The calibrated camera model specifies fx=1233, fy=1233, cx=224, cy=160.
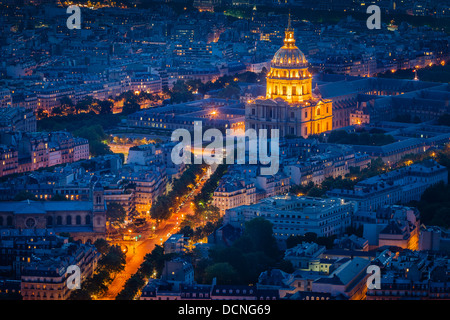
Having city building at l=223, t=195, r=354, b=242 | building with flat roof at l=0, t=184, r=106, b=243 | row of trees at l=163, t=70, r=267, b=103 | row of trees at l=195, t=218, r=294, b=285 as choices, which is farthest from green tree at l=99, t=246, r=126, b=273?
row of trees at l=163, t=70, r=267, b=103

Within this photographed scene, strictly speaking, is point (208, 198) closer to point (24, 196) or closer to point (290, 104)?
point (24, 196)

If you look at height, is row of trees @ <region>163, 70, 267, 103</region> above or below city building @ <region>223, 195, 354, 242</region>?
below

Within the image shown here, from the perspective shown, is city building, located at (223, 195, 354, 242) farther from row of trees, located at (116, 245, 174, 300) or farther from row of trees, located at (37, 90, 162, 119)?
row of trees, located at (37, 90, 162, 119)

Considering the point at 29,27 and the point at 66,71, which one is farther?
the point at 29,27

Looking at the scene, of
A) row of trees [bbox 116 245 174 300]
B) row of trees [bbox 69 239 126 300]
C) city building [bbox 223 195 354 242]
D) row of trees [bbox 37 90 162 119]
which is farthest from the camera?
row of trees [bbox 37 90 162 119]

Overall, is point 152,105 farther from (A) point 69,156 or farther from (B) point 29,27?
(B) point 29,27

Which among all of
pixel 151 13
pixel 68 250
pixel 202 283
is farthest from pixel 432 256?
pixel 151 13

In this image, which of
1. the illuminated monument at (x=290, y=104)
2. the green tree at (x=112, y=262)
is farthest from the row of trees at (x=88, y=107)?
the green tree at (x=112, y=262)
